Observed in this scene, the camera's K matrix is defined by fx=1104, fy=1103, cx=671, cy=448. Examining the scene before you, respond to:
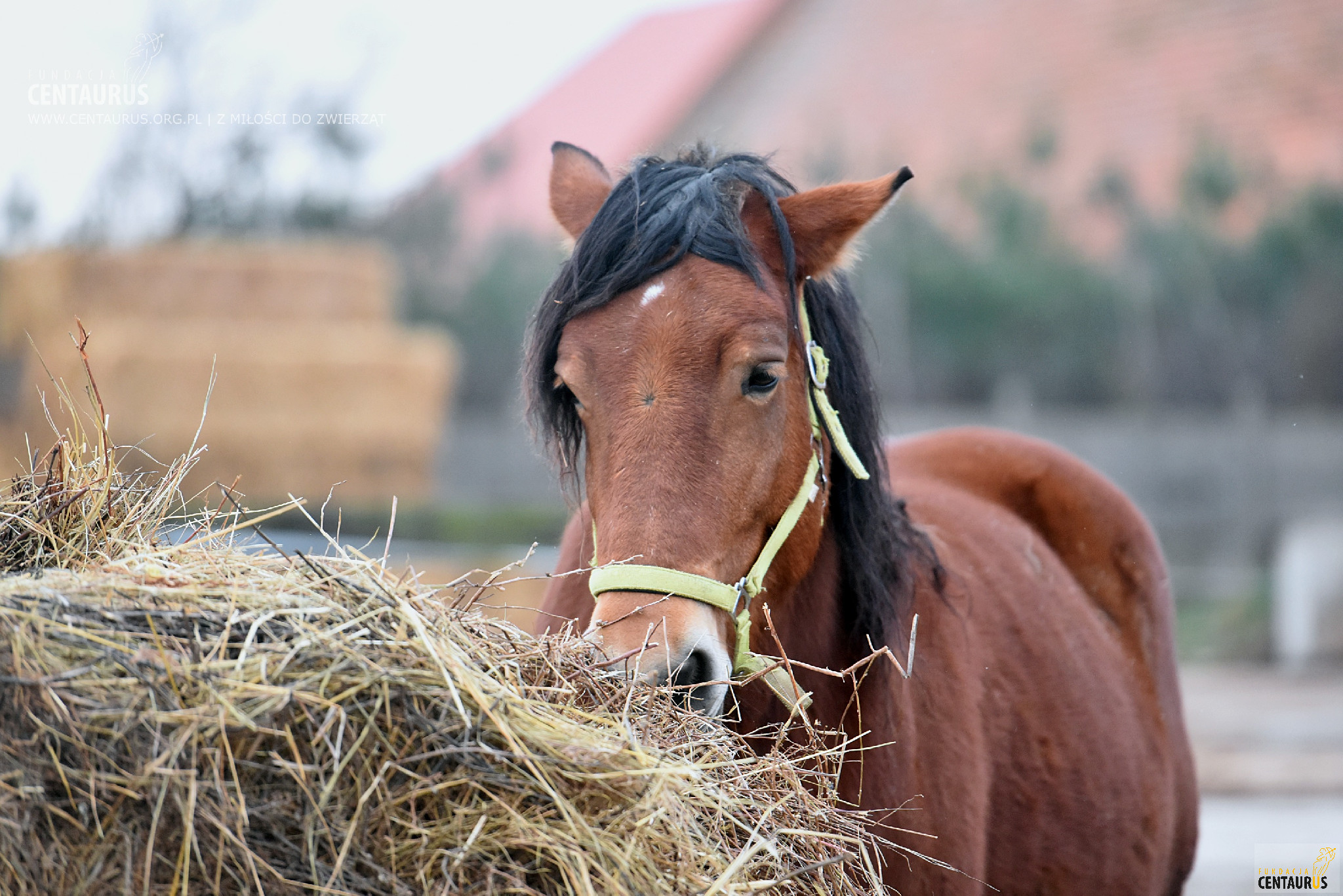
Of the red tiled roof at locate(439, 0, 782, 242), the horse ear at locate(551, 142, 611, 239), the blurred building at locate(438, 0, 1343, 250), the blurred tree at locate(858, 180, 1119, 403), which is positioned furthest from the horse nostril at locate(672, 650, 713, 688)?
the red tiled roof at locate(439, 0, 782, 242)

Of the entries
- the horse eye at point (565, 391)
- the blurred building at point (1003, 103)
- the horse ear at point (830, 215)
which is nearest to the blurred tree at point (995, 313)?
the blurred building at point (1003, 103)

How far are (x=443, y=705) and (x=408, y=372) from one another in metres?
10.7

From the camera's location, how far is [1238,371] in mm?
12719

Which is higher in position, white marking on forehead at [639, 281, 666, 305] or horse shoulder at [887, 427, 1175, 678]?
white marking on forehead at [639, 281, 666, 305]

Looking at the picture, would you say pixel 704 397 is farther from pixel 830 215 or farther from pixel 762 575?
pixel 830 215

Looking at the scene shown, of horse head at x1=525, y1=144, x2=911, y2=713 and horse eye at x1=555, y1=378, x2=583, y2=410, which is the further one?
horse eye at x1=555, y1=378, x2=583, y2=410

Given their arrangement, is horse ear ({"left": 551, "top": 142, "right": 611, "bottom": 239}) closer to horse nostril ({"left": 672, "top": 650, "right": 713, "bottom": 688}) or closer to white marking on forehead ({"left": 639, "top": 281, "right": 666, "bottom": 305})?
white marking on forehead ({"left": 639, "top": 281, "right": 666, "bottom": 305})

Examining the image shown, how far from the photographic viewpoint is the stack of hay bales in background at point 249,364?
1102 centimetres

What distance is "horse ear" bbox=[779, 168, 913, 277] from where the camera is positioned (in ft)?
7.17

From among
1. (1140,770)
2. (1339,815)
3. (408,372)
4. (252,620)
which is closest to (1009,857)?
(1140,770)

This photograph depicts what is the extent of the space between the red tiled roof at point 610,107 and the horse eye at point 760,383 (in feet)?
43.2

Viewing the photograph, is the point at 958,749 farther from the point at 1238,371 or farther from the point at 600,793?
the point at 1238,371

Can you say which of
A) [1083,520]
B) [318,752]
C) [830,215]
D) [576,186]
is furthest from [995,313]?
[318,752]

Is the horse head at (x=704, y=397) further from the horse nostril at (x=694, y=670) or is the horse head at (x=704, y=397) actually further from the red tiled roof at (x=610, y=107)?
→ the red tiled roof at (x=610, y=107)
